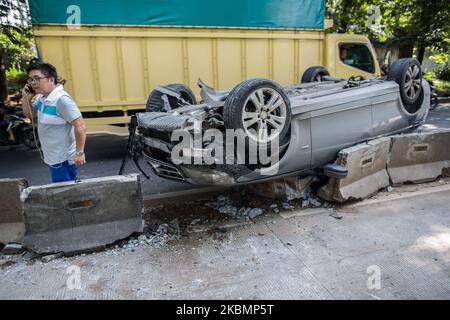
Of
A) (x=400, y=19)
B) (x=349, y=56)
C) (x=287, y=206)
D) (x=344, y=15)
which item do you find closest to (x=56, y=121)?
(x=287, y=206)

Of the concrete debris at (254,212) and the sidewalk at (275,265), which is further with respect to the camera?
the concrete debris at (254,212)

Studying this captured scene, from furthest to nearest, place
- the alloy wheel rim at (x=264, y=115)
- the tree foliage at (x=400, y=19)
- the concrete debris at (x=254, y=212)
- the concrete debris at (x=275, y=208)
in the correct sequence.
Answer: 1. the tree foliage at (x=400, y=19)
2. the concrete debris at (x=275, y=208)
3. the concrete debris at (x=254, y=212)
4. the alloy wheel rim at (x=264, y=115)

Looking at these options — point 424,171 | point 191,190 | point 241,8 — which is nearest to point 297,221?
point 191,190

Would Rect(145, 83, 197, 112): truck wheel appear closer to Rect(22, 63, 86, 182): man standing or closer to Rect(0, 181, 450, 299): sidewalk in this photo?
Rect(22, 63, 86, 182): man standing

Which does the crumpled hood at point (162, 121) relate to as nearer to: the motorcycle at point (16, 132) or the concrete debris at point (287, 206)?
the concrete debris at point (287, 206)

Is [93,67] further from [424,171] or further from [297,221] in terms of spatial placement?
[424,171]

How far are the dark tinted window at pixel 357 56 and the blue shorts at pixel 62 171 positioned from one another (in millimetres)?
6743

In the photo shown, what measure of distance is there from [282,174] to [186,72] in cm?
401

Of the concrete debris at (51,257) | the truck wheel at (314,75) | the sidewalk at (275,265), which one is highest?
the truck wheel at (314,75)

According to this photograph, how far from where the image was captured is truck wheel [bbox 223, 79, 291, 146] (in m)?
3.50

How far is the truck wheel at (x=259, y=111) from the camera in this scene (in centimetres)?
350

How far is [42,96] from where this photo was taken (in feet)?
11.6

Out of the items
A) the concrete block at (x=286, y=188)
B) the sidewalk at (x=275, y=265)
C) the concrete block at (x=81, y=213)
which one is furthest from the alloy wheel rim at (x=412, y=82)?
the concrete block at (x=81, y=213)

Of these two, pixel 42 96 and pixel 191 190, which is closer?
pixel 42 96
